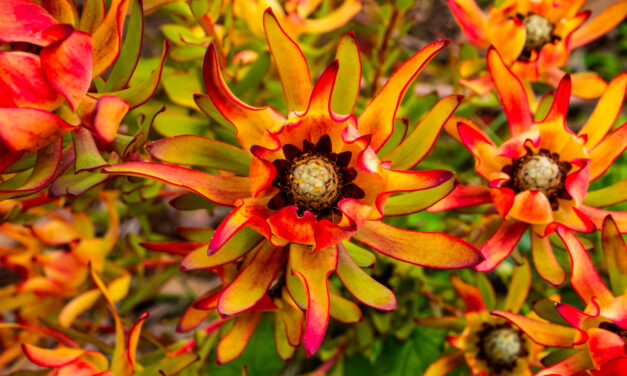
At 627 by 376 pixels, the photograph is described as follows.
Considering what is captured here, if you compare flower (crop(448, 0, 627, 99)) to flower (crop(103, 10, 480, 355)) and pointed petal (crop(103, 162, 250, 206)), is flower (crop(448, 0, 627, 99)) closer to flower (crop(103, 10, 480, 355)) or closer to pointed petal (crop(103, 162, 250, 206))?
flower (crop(103, 10, 480, 355))

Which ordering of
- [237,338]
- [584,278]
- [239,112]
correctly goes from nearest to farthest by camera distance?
[239,112]
[584,278]
[237,338]

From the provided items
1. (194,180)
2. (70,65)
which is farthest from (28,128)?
(194,180)

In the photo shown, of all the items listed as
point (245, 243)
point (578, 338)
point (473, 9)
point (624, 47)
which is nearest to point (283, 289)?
point (245, 243)

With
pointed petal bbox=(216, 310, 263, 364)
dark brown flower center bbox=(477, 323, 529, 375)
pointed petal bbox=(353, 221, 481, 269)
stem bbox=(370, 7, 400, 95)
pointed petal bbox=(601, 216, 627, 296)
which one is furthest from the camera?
stem bbox=(370, 7, 400, 95)

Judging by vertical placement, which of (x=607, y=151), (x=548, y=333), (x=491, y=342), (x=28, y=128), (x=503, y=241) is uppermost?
(x=28, y=128)

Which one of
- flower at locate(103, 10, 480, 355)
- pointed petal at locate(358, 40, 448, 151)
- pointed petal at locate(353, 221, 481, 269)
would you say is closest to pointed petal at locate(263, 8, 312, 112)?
flower at locate(103, 10, 480, 355)

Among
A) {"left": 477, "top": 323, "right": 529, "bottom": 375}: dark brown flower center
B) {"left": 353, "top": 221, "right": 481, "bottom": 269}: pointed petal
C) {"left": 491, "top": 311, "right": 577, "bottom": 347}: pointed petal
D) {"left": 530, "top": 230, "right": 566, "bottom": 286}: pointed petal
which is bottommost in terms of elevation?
{"left": 477, "top": 323, "right": 529, "bottom": 375}: dark brown flower center

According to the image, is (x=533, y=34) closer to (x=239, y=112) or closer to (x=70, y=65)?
(x=239, y=112)

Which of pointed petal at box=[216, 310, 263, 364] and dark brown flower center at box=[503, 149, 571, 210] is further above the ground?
dark brown flower center at box=[503, 149, 571, 210]
